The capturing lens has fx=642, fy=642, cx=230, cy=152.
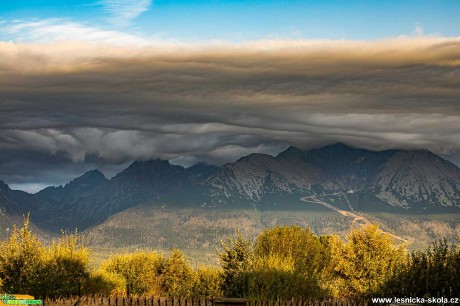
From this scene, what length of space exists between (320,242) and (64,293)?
3140 inches

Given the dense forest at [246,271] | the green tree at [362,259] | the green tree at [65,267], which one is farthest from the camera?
the green tree at [362,259]

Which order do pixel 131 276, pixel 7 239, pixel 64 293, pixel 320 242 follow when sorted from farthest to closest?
pixel 320 242 < pixel 131 276 < pixel 64 293 < pixel 7 239

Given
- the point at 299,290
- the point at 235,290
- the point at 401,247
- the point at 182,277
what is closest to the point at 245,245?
the point at 235,290

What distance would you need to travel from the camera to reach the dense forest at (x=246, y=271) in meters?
41.4

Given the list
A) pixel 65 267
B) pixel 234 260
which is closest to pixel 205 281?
pixel 234 260

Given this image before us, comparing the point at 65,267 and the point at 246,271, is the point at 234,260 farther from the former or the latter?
the point at 65,267

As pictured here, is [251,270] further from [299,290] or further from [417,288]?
[417,288]

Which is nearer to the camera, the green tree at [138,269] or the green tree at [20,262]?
the green tree at [20,262]

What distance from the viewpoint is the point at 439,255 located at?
40.0 metres

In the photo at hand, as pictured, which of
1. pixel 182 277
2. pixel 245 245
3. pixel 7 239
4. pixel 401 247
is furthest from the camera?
pixel 182 277

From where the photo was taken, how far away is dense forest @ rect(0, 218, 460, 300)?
41.4m

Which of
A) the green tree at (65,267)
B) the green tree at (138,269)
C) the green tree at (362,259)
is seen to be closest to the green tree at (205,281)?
the green tree at (138,269)

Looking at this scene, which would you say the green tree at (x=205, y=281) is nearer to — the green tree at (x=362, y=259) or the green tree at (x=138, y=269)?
the green tree at (x=138, y=269)

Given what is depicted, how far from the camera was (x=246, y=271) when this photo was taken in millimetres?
63219
